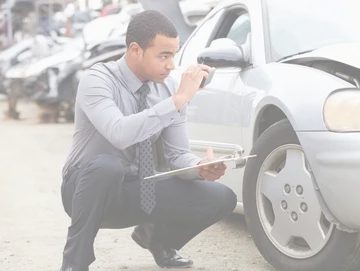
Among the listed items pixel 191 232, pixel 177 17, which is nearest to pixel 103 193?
pixel 191 232

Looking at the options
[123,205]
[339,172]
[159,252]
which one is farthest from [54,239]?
[339,172]

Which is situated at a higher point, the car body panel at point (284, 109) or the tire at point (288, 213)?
the car body panel at point (284, 109)

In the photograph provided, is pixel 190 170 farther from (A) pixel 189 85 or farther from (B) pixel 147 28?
(B) pixel 147 28

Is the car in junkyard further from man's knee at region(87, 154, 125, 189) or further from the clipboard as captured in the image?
man's knee at region(87, 154, 125, 189)

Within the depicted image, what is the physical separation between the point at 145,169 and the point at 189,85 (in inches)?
19.4

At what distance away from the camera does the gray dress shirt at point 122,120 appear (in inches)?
142

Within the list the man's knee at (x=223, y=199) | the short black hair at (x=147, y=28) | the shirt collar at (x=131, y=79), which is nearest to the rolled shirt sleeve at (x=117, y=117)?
the shirt collar at (x=131, y=79)

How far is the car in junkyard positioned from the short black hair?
26.4 inches

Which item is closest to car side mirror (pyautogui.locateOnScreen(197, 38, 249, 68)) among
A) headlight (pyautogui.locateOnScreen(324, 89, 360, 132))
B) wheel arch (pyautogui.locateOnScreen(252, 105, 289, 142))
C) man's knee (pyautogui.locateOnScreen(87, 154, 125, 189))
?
wheel arch (pyautogui.locateOnScreen(252, 105, 289, 142))

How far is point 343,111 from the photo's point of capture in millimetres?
3719

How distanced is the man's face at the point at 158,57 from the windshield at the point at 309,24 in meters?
1.05

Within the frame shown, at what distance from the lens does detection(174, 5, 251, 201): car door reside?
4734 millimetres

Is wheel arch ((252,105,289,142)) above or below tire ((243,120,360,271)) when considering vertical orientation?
above

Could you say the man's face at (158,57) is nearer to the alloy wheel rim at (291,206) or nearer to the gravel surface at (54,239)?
the alloy wheel rim at (291,206)
